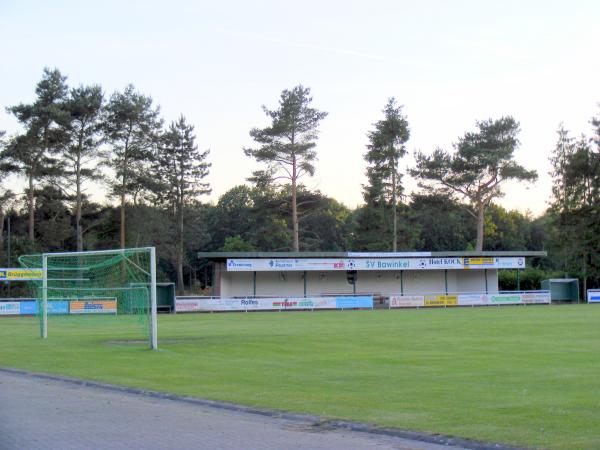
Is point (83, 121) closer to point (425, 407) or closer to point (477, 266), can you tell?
point (477, 266)

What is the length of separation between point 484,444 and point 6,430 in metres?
6.34

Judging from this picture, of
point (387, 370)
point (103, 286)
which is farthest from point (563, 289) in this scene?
point (387, 370)

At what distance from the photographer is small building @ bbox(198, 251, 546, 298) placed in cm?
6253

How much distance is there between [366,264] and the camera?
64188 millimetres

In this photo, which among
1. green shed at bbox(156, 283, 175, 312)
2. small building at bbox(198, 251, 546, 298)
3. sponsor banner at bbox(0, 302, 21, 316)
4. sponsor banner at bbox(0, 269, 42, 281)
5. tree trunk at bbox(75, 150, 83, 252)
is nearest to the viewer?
sponsor banner at bbox(0, 302, 21, 316)

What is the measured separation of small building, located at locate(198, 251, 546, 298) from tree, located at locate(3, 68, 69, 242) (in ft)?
53.2

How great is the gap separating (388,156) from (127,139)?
24.5 metres

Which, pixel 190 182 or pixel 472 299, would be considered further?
pixel 190 182

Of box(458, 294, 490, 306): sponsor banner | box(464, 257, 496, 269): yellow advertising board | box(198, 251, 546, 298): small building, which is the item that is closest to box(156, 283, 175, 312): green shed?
box(198, 251, 546, 298): small building

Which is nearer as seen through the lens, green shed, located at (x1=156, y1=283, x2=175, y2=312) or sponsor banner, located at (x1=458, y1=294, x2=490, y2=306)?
green shed, located at (x1=156, y1=283, x2=175, y2=312)

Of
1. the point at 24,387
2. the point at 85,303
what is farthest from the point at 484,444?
the point at 85,303

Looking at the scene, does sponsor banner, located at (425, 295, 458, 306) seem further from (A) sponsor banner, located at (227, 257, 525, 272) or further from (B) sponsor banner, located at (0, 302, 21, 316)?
(B) sponsor banner, located at (0, 302, 21, 316)

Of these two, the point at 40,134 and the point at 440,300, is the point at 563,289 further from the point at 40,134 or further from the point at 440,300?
the point at 40,134

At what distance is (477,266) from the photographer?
66062mm
